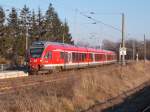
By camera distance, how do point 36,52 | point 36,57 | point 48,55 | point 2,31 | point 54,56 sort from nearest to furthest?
1. point 36,57
2. point 36,52
3. point 48,55
4. point 54,56
5. point 2,31

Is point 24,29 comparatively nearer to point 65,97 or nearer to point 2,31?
point 2,31

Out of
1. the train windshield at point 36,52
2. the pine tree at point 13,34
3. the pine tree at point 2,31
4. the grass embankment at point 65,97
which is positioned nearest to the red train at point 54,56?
the train windshield at point 36,52

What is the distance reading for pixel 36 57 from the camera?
40.7 metres

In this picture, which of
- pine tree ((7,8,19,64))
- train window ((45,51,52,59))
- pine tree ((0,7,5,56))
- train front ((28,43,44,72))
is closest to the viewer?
train front ((28,43,44,72))

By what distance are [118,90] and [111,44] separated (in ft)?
492

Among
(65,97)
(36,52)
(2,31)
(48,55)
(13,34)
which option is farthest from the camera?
(13,34)

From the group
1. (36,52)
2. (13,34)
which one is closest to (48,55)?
(36,52)

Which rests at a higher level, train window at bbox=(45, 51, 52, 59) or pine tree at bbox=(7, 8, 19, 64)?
pine tree at bbox=(7, 8, 19, 64)

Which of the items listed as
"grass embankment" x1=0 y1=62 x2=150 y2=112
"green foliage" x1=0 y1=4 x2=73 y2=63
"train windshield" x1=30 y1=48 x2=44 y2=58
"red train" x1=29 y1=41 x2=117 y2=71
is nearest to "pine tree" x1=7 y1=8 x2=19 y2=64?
"green foliage" x1=0 y1=4 x2=73 y2=63

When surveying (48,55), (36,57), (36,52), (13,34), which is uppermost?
(13,34)

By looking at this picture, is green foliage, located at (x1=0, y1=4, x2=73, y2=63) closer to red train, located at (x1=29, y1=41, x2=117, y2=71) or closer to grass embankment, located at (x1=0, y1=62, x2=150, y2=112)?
red train, located at (x1=29, y1=41, x2=117, y2=71)

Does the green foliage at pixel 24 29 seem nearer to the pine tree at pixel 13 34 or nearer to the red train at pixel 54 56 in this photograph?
the pine tree at pixel 13 34

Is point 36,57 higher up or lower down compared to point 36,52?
lower down

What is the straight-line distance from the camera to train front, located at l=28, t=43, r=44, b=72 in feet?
133
